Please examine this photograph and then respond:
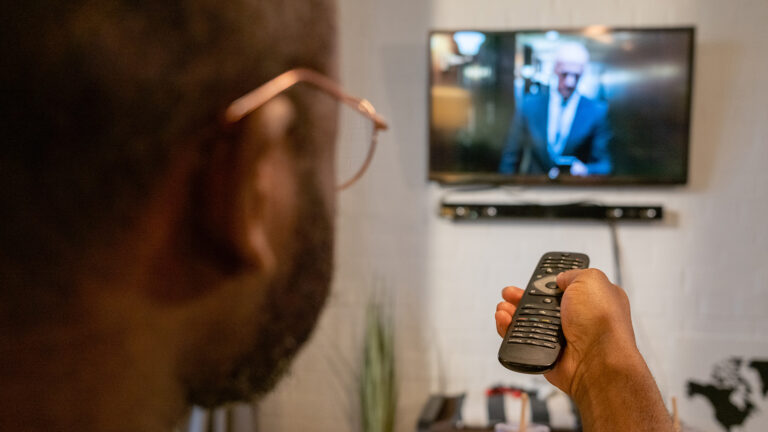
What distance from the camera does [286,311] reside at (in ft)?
0.94

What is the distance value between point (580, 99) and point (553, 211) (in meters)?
0.36

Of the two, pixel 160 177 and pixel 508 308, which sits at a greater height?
pixel 160 177

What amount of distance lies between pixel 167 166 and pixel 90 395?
92 millimetres

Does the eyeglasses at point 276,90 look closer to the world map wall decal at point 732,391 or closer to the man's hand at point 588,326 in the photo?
the man's hand at point 588,326

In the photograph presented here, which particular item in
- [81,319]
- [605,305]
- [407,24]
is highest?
[407,24]

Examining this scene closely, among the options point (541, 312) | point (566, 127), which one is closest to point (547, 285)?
point (541, 312)

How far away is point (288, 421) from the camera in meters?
2.40

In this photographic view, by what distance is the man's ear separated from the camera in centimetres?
25

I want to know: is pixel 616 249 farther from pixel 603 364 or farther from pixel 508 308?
pixel 603 364

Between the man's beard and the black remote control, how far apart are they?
41cm

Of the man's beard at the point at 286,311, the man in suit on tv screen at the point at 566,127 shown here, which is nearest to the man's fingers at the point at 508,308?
the man's beard at the point at 286,311

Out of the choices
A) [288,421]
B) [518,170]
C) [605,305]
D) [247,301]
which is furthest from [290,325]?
[288,421]

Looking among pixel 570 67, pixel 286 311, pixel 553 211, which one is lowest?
pixel 553 211

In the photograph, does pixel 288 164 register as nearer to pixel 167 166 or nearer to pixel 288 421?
pixel 167 166
